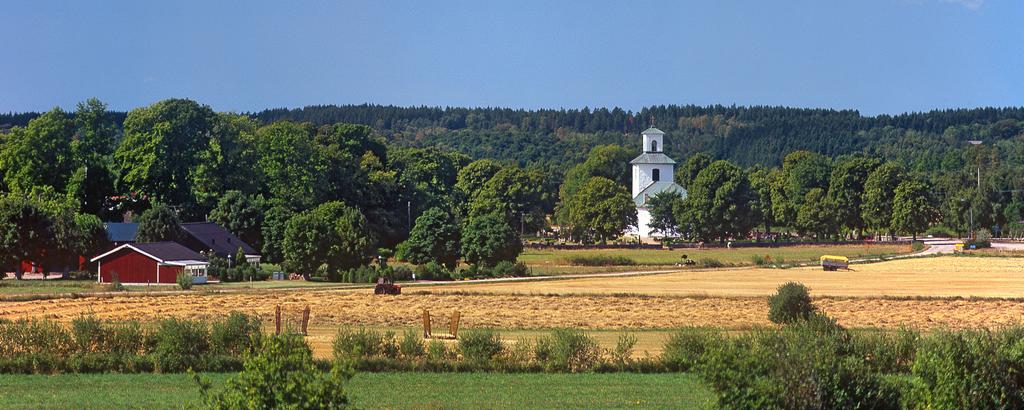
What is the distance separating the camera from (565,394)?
27844 millimetres

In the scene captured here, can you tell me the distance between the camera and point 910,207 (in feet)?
410

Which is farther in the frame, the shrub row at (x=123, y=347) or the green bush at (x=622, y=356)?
the green bush at (x=622, y=356)

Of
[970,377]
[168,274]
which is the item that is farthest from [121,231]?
[970,377]

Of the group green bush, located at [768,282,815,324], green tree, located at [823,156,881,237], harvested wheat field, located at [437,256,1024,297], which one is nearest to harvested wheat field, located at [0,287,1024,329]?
green bush, located at [768,282,815,324]

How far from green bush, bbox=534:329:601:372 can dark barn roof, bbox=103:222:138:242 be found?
5774 centimetres

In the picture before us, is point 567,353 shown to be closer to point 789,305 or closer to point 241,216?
point 789,305

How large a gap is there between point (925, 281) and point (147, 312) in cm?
4275

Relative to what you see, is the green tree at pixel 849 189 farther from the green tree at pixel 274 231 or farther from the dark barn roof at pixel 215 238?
the dark barn roof at pixel 215 238

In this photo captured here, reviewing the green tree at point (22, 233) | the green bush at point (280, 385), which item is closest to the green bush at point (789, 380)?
the green bush at point (280, 385)

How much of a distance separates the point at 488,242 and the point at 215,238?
18420 mm

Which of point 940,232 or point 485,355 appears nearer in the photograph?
point 485,355

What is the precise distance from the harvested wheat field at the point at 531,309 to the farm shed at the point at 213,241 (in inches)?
1008

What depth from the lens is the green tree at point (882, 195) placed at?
128250 millimetres

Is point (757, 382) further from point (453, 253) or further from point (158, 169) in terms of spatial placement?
point (158, 169)
